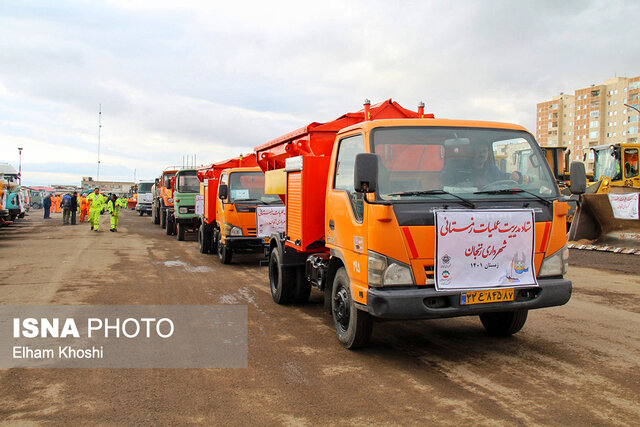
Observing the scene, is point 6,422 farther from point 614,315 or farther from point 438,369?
point 614,315

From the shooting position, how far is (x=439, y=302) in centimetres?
489

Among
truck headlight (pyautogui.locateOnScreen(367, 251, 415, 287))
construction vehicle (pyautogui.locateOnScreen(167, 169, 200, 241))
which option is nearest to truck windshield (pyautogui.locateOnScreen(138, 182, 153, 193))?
construction vehicle (pyautogui.locateOnScreen(167, 169, 200, 241))

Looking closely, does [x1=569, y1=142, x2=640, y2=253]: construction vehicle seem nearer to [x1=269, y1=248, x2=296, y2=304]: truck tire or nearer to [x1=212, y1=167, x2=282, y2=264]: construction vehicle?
[x1=212, y1=167, x2=282, y2=264]: construction vehicle

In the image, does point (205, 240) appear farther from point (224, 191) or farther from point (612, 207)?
point (612, 207)

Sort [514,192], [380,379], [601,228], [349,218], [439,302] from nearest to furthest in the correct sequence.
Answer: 1. [380,379]
2. [439,302]
3. [514,192]
4. [349,218]
5. [601,228]

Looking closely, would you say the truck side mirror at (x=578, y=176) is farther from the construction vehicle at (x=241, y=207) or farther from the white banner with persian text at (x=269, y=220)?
the construction vehicle at (x=241, y=207)

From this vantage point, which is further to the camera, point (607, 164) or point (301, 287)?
point (607, 164)

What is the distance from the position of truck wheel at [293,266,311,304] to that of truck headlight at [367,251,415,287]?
329cm

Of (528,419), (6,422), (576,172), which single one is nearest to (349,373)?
(528,419)

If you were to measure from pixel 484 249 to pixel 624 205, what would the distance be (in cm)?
1222

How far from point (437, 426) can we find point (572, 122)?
123 meters

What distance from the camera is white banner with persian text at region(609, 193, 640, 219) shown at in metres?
14.6

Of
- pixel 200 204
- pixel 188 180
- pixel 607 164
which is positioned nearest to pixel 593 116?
pixel 607 164

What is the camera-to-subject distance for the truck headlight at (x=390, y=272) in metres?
4.77
